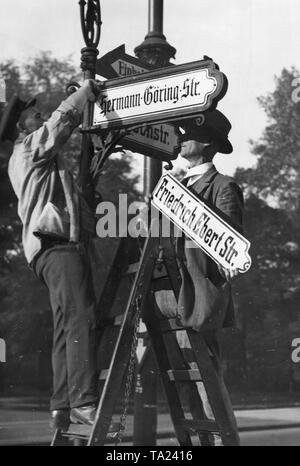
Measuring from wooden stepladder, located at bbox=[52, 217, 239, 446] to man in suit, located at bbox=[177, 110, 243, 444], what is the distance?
43 mm

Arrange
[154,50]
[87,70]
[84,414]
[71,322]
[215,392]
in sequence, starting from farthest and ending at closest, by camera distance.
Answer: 1. [154,50]
2. [87,70]
3. [71,322]
4. [84,414]
5. [215,392]

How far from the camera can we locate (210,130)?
3422 mm

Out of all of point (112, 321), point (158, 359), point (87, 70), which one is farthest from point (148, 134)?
point (158, 359)

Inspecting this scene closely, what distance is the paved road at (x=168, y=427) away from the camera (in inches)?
154

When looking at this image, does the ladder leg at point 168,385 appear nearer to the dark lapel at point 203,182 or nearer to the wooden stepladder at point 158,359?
the wooden stepladder at point 158,359

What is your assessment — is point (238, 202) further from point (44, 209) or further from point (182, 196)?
point (44, 209)

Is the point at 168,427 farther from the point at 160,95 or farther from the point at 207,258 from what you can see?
the point at 160,95

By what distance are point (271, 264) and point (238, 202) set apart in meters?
6.41

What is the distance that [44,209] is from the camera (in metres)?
3.40

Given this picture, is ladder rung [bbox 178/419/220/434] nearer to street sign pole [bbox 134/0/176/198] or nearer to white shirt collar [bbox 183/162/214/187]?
white shirt collar [bbox 183/162/214/187]

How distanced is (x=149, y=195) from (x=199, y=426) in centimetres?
107

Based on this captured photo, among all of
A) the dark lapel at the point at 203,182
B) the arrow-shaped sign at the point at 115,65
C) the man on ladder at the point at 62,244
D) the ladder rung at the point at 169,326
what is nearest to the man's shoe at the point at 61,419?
the man on ladder at the point at 62,244

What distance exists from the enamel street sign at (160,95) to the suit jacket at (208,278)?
37 centimetres
